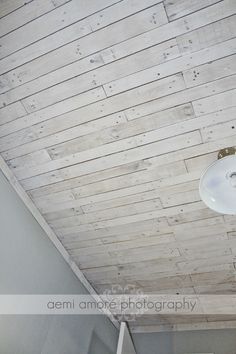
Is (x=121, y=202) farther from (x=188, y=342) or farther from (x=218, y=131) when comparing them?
(x=188, y=342)

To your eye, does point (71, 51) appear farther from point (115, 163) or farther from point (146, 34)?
point (115, 163)

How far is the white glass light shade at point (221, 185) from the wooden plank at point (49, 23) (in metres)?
0.86

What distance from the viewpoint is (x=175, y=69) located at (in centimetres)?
142

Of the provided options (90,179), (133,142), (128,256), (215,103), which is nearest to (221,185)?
(215,103)

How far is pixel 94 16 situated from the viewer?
1.36 meters

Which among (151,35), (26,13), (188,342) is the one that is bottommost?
(188,342)

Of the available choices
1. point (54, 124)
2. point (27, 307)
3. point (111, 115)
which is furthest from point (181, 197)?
point (27, 307)

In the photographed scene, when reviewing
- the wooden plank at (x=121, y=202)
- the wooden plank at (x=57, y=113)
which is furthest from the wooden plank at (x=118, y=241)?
the wooden plank at (x=57, y=113)

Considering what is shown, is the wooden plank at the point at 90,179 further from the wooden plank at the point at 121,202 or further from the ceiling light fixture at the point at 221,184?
the ceiling light fixture at the point at 221,184

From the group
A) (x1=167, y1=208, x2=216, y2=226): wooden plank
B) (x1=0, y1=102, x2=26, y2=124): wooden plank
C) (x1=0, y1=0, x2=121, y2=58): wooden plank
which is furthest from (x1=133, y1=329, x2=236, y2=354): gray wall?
(x1=0, y1=0, x2=121, y2=58): wooden plank

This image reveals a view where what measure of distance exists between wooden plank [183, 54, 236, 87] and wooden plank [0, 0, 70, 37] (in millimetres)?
651

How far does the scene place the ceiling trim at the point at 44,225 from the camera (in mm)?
1903

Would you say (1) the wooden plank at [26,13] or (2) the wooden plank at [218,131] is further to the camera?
(2) the wooden plank at [218,131]

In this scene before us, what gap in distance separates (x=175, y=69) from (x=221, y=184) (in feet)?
1.91
